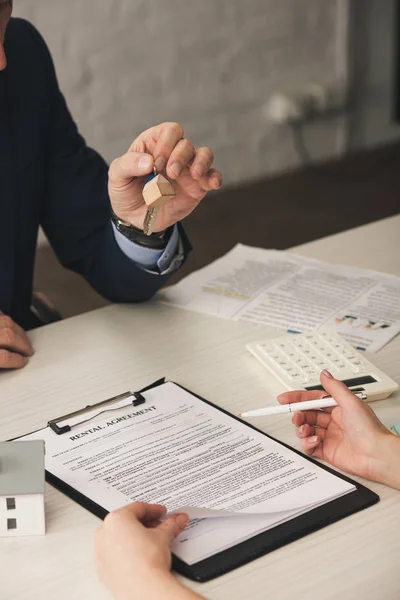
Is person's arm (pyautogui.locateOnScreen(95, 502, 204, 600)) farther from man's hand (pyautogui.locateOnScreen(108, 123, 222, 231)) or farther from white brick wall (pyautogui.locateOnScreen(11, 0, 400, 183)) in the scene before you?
white brick wall (pyautogui.locateOnScreen(11, 0, 400, 183))

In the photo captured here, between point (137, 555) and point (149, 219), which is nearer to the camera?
point (137, 555)

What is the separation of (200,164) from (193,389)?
1.04 ft

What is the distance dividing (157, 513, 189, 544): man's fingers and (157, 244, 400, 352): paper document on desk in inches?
20.7

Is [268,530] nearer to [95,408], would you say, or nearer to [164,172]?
[95,408]

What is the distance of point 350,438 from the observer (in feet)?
3.45

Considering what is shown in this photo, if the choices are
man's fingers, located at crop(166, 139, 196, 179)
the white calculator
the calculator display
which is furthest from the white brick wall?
the calculator display

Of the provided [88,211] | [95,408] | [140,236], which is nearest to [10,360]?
[95,408]

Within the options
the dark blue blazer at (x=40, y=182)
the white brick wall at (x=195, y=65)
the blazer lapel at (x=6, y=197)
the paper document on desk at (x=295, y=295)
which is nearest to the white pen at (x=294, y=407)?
the paper document on desk at (x=295, y=295)

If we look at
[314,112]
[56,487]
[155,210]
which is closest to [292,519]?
[56,487]

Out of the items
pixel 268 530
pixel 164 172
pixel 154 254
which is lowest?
pixel 268 530

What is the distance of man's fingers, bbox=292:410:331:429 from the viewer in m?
1.11

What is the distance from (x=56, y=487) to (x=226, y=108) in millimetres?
2978

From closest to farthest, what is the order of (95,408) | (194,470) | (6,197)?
(194,470) → (95,408) → (6,197)

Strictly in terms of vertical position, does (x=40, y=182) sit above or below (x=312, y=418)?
above
